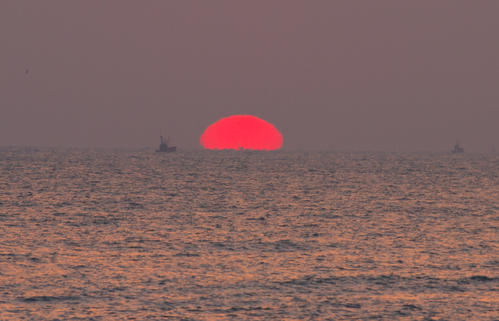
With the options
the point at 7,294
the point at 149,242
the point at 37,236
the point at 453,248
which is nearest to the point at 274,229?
the point at 149,242

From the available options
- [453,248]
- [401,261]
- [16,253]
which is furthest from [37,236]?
[453,248]

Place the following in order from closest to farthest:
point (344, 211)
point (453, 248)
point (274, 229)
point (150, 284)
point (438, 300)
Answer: point (438, 300)
point (150, 284)
point (453, 248)
point (274, 229)
point (344, 211)

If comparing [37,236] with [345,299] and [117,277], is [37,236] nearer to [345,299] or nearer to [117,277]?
[117,277]

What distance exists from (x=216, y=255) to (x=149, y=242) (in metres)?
6.77

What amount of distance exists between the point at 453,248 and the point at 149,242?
20.5 meters

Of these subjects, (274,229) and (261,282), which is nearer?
(261,282)

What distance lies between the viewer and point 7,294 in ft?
90.1

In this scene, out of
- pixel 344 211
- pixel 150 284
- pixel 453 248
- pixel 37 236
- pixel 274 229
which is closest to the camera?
pixel 150 284

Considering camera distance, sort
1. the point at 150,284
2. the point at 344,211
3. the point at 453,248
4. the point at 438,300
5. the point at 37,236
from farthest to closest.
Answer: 1. the point at 344,211
2. the point at 37,236
3. the point at 453,248
4. the point at 150,284
5. the point at 438,300

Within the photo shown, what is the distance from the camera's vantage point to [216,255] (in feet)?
124

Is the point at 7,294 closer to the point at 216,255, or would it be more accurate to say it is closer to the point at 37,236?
the point at 216,255

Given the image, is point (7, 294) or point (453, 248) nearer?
point (7, 294)

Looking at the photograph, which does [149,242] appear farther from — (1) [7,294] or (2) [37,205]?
(2) [37,205]

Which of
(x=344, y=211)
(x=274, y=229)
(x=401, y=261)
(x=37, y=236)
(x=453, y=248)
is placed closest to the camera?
(x=401, y=261)
